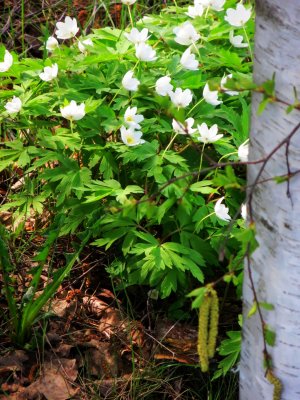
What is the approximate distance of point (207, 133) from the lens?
2.53m

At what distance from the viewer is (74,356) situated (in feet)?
8.97

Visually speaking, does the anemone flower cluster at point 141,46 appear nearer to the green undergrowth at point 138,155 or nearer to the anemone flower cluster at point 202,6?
the green undergrowth at point 138,155

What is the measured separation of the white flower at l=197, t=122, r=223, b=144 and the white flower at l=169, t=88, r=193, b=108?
0.39 feet

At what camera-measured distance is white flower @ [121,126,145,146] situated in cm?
256

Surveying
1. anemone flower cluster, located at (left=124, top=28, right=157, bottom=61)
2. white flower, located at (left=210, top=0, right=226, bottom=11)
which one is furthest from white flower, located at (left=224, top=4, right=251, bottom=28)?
anemone flower cluster, located at (left=124, top=28, right=157, bottom=61)

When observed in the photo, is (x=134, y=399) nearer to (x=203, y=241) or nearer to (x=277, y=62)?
(x=203, y=241)

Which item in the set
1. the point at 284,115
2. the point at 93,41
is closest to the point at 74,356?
the point at 93,41

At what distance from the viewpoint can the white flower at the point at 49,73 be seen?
279 cm

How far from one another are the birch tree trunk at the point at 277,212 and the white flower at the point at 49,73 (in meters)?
1.27

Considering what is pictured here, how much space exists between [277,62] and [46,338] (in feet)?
5.16

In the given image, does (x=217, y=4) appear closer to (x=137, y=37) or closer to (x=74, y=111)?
(x=137, y=37)

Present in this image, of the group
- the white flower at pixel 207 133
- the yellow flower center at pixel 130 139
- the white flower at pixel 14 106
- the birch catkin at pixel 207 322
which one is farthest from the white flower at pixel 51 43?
the birch catkin at pixel 207 322

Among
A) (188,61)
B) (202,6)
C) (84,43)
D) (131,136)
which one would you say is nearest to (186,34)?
(188,61)

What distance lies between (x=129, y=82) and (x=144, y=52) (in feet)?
0.53
